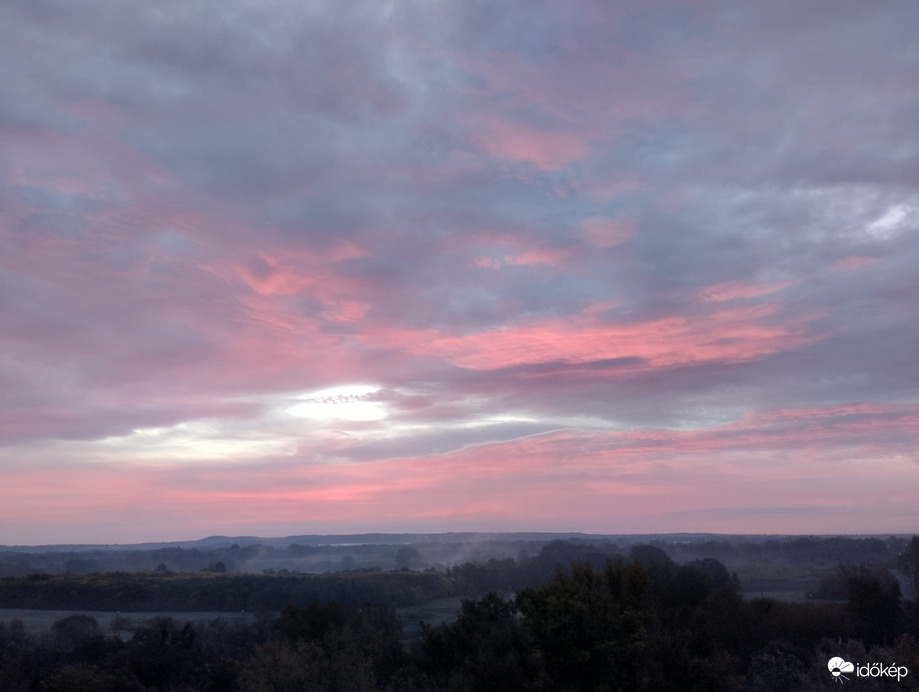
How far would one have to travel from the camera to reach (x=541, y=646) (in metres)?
28.2

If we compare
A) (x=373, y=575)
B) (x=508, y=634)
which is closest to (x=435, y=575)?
(x=373, y=575)

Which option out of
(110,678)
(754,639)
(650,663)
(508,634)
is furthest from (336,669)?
(754,639)

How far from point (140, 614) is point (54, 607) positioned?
28.0ft

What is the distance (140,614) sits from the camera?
7481 centimetres

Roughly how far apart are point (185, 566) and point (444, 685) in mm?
166664

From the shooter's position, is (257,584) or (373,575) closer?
(257,584)

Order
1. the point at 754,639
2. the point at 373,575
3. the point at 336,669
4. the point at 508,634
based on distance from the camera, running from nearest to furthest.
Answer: the point at 336,669
the point at 508,634
the point at 754,639
the point at 373,575

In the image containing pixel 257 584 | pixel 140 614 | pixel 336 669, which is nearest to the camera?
pixel 336 669

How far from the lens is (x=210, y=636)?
154 feet

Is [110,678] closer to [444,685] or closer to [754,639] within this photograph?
[444,685]

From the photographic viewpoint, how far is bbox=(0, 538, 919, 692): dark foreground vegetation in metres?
27.4

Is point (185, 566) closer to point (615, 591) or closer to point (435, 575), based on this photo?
point (435, 575)

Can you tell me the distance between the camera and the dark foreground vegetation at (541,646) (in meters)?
27.4

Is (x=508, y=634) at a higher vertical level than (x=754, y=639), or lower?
higher
